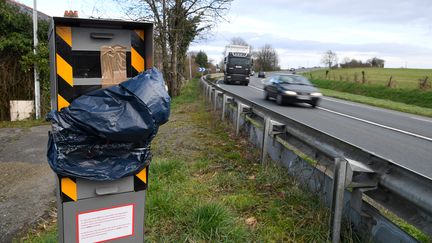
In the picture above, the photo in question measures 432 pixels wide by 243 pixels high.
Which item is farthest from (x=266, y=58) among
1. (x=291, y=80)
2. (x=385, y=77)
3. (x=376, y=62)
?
(x=291, y=80)

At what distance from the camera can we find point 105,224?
2.59 meters

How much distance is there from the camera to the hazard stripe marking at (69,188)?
241 cm

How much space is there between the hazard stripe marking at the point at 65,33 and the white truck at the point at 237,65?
1300 inches

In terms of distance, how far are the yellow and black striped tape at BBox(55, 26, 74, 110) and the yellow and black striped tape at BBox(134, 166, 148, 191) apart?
30.2 inches

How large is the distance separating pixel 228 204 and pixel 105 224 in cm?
173

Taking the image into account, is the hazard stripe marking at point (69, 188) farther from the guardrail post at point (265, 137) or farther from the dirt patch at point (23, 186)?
the guardrail post at point (265, 137)

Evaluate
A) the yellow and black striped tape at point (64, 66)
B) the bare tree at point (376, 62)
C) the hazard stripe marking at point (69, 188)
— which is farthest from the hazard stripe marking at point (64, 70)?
the bare tree at point (376, 62)

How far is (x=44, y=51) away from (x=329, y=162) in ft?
39.7

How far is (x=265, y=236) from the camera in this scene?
3.26m

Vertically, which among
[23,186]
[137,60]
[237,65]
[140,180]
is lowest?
[23,186]

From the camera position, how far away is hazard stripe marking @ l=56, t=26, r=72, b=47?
2.46 m

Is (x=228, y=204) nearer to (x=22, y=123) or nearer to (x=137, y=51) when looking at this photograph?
(x=137, y=51)

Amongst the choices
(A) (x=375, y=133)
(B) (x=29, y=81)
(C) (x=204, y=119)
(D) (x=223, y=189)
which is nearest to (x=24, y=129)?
(B) (x=29, y=81)

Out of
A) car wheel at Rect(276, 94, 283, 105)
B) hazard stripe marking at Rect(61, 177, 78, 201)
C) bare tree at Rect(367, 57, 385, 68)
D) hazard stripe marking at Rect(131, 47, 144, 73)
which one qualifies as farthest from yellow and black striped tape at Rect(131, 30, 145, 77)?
bare tree at Rect(367, 57, 385, 68)
